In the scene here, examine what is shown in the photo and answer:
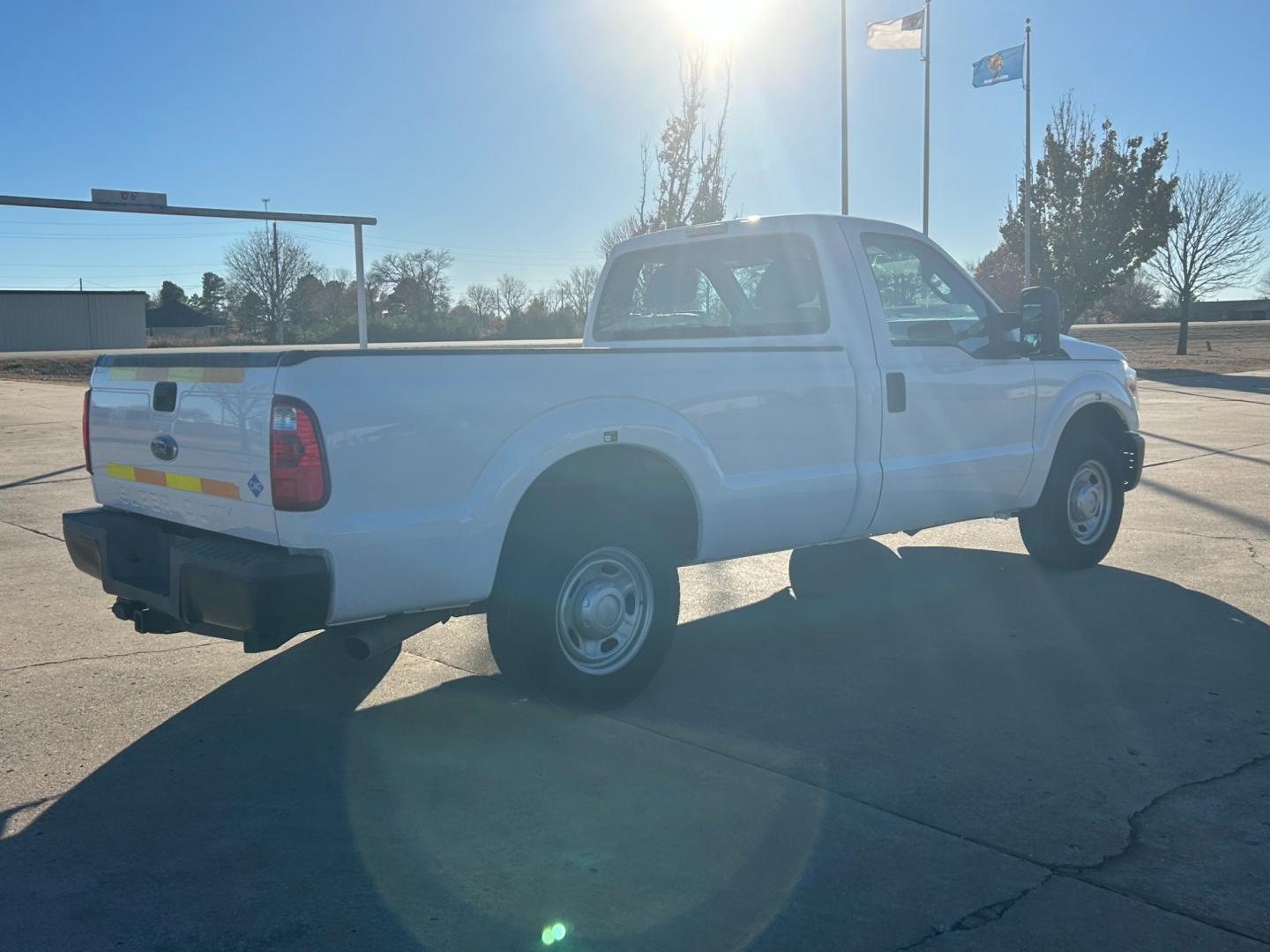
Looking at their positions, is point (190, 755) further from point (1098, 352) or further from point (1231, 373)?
point (1231, 373)

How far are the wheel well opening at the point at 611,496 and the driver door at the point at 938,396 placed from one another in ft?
4.00

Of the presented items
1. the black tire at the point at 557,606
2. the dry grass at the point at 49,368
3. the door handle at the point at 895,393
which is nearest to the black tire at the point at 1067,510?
the door handle at the point at 895,393

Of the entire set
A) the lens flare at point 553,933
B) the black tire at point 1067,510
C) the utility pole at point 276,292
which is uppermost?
the utility pole at point 276,292

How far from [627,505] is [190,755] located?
1870 mm

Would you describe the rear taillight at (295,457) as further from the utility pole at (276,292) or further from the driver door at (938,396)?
the utility pole at (276,292)

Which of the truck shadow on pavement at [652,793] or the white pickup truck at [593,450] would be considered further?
the white pickup truck at [593,450]

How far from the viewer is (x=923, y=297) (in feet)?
20.6

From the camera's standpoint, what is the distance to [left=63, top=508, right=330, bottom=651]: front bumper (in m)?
3.79

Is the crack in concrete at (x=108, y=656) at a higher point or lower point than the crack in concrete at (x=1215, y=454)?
lower

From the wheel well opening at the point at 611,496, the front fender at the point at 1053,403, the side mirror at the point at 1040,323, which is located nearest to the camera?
the wheel well opening at the point at 611,496

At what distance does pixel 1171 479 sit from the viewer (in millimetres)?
11008

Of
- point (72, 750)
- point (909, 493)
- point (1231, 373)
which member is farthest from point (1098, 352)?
point (1231, 373)

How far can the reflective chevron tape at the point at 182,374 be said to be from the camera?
398 centimetres

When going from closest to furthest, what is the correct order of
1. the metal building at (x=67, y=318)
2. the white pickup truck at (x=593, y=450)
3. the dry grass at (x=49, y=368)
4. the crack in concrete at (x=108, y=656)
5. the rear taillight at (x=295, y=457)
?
the rear taillight at (x=295, y=457) < the white pickup truck at (x=593, y=450) < the crack in concrete at (x=108, y=656) < the dry grass at (x=49, y=368) < the metal building at (x=67, y=318)
